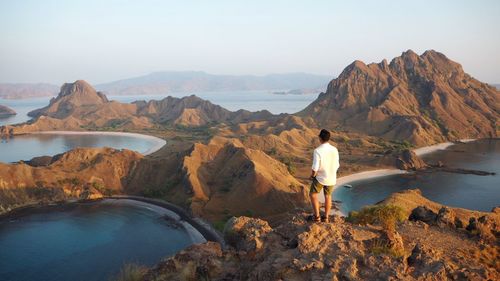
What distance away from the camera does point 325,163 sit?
9742 mm

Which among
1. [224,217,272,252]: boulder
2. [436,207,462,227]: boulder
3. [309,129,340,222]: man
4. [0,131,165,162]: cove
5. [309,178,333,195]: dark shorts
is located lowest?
[0,131,165,162]: cove

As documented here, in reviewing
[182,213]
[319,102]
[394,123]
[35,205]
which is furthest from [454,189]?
[319,102]

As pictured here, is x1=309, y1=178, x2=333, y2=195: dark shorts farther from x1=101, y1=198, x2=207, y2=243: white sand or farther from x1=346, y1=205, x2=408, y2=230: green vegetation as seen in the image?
x1=101, y1=198, x2=207, y2=243: white sand

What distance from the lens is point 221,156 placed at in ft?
207

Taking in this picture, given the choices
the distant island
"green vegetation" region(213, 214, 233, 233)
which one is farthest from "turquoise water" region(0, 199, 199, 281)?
the distant island

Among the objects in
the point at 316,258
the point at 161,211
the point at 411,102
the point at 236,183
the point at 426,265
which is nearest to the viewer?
the point at 316,258

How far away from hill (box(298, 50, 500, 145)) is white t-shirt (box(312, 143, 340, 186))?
104352mm

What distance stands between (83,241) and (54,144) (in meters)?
87.7

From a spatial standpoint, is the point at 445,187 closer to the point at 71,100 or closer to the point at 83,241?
the point at 83,241

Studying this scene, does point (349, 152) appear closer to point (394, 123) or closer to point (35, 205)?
point (394, 123)

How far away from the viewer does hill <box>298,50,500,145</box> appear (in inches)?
4599

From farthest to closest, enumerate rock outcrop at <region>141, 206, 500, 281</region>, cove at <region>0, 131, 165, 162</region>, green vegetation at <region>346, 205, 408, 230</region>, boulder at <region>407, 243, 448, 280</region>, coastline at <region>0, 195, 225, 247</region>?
cove at <region>0, 131, 165, 162</region>, coastline at <region>0, 195, 225, 247</region>, green vegetation at <region>346, 205, 408, 230</region>, boulder at <region>407, 243, 448, 280</region>, rock outcrop at <region>141, 206, 500, 281</region>

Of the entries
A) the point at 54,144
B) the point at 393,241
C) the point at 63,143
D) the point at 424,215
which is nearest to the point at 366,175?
the point at 424,215

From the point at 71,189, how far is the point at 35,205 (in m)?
5.12
